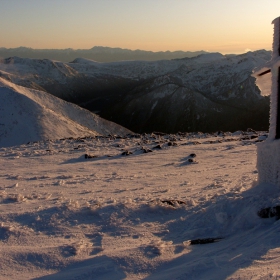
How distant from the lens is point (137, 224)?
676 cm

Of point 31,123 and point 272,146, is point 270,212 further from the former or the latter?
point 31,123

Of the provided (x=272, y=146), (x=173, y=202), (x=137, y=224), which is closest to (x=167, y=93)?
(x=173, y=202)

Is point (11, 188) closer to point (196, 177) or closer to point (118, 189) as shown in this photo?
point (118, 189)

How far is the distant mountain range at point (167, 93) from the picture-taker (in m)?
67.1

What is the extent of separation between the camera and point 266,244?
516 cm

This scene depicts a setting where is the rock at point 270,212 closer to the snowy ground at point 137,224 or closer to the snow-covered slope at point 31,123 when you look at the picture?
the snowy ground at point 137,224

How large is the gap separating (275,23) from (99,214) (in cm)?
512

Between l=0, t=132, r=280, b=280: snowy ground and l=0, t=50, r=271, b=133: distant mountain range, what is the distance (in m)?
51.4

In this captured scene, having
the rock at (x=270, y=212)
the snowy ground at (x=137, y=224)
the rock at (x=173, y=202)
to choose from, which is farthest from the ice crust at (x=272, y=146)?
the rock at (x=173, y=202)

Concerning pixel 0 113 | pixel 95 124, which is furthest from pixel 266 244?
pixel 95 124

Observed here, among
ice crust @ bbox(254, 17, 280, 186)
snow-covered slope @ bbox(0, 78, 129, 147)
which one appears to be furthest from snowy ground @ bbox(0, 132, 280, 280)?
snow-covered slope @ bbox(0, 78, 129, 147)

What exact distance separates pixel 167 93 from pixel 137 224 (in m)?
71.4

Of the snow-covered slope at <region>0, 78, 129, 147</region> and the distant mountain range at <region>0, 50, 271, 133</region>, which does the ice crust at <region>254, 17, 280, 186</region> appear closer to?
the snow-covered slope at <region>0, 78, 129, 147</region>

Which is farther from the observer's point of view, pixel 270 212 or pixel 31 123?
pixel 31 123
